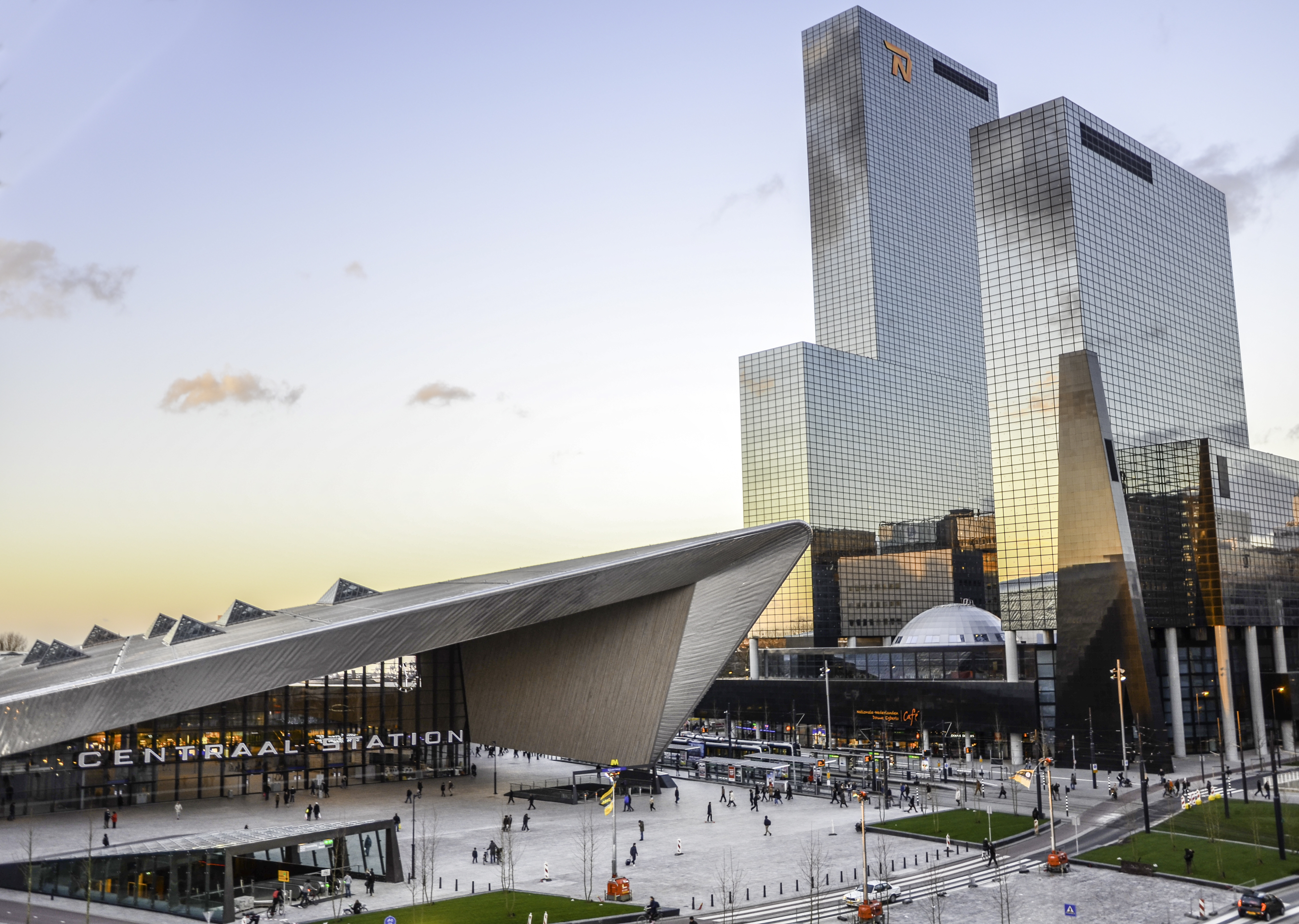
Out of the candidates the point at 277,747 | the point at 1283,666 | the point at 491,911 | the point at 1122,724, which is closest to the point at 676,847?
the point at 491,911

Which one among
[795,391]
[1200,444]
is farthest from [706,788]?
[795,391]

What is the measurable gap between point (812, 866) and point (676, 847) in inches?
509

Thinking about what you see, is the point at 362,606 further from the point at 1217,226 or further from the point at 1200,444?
the point at 1217,226

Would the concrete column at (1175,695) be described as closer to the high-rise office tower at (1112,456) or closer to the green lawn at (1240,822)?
the high-rise office tower at (1112,456)

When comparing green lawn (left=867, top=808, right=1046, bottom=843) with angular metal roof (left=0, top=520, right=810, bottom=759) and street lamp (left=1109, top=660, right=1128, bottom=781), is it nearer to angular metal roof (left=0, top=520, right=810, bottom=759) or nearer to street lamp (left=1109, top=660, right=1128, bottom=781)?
angular metal roof (left=0, top=520, right=810, bottom=759)

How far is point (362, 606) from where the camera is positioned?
191ft

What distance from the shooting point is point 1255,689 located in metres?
97.9

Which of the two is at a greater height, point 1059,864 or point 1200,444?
point 1200,444

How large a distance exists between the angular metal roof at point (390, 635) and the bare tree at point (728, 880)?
1526cm

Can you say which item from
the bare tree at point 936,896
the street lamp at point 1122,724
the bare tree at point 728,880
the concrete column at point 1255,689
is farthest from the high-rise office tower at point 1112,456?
the bare tree at point 728,880

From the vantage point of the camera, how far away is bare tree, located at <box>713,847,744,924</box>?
3756cm

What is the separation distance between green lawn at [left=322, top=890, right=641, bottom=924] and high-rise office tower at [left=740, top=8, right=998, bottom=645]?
108m

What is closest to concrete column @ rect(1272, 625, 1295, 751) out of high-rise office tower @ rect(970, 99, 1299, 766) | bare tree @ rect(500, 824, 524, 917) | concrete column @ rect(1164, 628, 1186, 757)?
high-rise office tower @ rect(970, 99, 1299, 766)

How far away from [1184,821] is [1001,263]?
202ft
